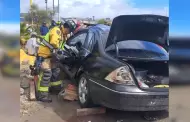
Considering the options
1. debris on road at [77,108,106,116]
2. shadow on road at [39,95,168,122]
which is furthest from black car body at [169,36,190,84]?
debris on road at [77,108,106,116]

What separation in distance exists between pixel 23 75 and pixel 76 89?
0.53 m

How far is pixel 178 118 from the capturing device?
3781mm

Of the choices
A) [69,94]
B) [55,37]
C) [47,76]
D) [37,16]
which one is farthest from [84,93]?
[37,16]

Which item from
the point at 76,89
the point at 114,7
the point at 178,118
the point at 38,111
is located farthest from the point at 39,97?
the point at 178,118

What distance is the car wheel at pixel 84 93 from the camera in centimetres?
373

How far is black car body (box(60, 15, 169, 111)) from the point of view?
3.58m

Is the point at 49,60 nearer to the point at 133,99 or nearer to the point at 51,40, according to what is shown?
the point at 51,40

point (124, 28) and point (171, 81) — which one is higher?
point (124, 28)

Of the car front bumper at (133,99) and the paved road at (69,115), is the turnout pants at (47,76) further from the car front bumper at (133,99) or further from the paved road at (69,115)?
the car front bumper at (133,99)

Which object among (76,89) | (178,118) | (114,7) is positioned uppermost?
(114,7)

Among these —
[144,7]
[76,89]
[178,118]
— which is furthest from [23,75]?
[178,118]

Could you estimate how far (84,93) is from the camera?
3764mm

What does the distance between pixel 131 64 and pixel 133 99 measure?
1.06 feet

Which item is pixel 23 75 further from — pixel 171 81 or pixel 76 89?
pixel 171 81
